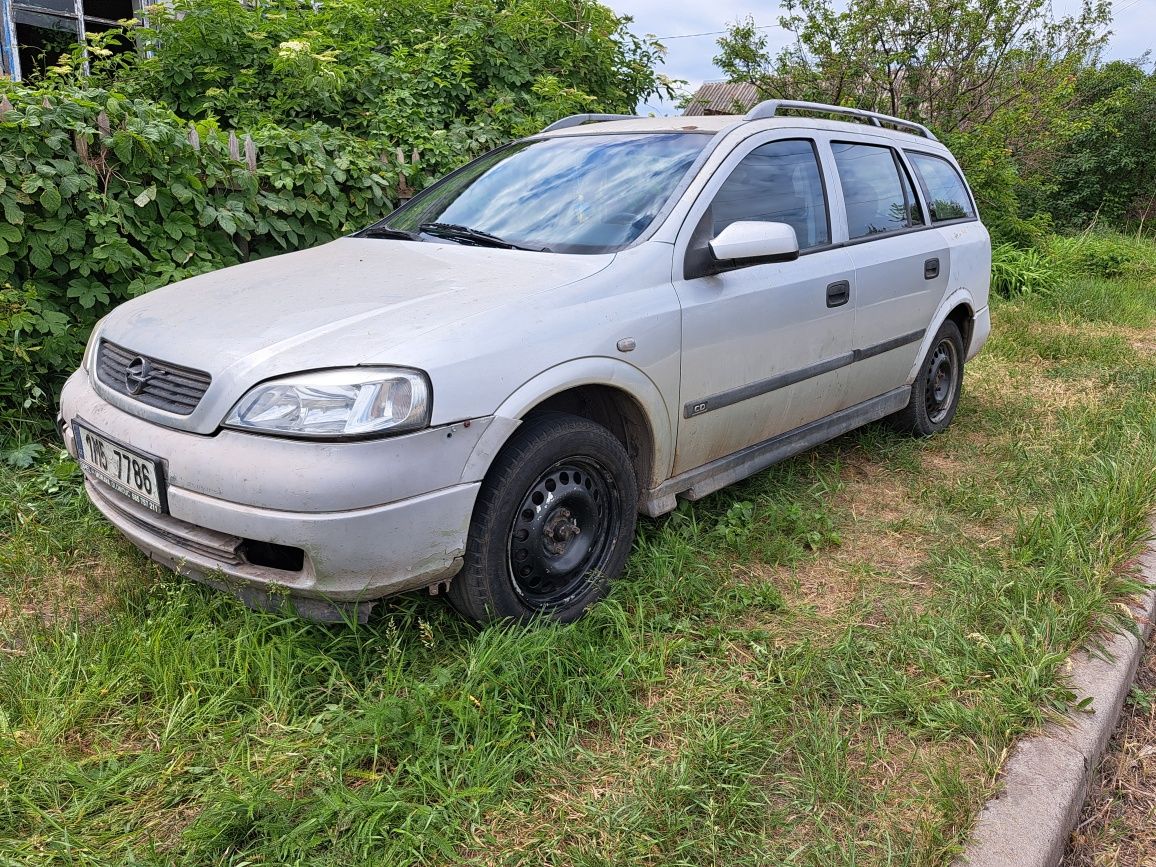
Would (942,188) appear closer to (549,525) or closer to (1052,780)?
(549,525)

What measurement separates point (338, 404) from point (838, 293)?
7.41 feet

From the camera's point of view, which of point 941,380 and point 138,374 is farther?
point 941,380

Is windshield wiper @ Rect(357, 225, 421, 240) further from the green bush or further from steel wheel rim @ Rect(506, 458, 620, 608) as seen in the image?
steel wheel rim @ Rect(506, 458, 620, 608)

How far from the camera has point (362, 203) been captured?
5.04 m

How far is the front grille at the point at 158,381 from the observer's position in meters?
2.40

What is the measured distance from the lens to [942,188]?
15.8ft

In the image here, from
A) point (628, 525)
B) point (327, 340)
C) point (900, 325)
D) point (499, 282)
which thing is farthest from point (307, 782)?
point (900, 325)

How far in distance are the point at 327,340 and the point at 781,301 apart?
A: 69.9 inches

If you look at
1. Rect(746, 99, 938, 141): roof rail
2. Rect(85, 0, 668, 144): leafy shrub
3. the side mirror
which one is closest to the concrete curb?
the side mirror

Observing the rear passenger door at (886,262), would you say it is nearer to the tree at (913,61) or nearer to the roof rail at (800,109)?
the roof rail at (800,109)

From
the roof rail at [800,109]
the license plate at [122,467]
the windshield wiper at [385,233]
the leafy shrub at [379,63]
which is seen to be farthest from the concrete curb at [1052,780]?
the leafy shrub at [379,63]

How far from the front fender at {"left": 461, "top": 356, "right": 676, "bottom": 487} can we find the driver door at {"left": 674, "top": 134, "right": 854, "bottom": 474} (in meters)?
0.11

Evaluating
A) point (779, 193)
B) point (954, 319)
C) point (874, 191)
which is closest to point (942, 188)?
point (954, 319)

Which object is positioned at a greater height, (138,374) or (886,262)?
(886,262)
